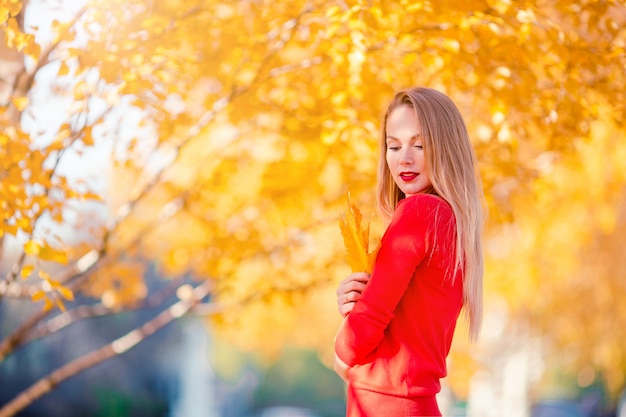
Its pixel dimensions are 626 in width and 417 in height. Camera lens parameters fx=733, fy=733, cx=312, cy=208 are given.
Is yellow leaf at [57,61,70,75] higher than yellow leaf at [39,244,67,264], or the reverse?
yellow leaf at [57,61,70,75]

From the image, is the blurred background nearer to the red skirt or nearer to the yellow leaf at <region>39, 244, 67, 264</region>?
the yellow leaf at <region>39, 244, 67, 264</region>

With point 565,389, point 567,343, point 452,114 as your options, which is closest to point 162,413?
point 567,343

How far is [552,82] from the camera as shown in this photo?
3.45 meters

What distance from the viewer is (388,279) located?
1.93 metres

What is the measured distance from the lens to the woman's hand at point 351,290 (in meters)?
2.05

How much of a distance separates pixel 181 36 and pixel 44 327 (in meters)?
2.49

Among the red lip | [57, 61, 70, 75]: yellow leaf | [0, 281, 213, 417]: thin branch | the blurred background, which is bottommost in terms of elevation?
[0, 281, 213, 417]: thin branch

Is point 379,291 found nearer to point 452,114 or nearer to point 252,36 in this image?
point 452,114

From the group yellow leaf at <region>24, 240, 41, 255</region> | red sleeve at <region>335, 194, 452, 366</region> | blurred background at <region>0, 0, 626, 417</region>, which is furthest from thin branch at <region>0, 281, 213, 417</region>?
red sleeve at <region>335, 194, 452, 366</region>

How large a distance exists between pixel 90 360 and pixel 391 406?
327 centimetres

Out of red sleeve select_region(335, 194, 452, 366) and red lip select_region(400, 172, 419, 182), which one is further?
red lip select_region(400, 172, 419, 182)

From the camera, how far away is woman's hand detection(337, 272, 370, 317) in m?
2.05

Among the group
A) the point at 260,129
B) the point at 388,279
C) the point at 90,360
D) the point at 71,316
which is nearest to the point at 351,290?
the point at 388,279

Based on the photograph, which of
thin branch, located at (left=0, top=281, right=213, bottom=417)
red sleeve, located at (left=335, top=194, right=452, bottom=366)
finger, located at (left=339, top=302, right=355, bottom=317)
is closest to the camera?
red sleeve, located at (left=335, top=194, right=452, bottom=366)
